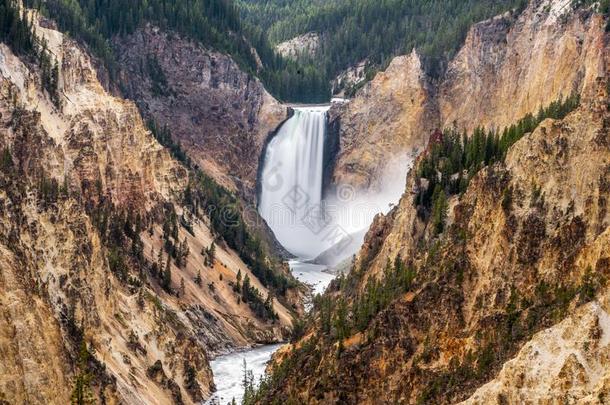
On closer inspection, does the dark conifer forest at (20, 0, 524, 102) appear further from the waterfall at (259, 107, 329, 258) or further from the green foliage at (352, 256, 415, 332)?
the green foliage at (352, 256, 415, 332)

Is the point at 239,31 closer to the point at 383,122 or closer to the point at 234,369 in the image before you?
the point at 383,122

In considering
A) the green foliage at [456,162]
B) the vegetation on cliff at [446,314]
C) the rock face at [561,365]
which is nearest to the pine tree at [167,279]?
the vegetation on cliff at [446,314]

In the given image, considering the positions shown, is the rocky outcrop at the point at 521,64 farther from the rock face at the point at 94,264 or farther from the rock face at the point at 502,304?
the rock face at the point at 94,264

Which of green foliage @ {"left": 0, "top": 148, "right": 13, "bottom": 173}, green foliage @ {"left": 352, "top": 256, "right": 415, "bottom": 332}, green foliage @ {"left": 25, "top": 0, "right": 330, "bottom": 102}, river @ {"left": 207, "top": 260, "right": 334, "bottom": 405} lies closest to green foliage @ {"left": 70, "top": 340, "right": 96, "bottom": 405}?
green foliage @ {"left": 0, "top": 148, "right": 13, "bottom": 173}

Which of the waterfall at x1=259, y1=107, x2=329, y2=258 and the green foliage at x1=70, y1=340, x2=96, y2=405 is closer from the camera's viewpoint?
the green foliage at x1=70, y1=340, x2=96, y2=405

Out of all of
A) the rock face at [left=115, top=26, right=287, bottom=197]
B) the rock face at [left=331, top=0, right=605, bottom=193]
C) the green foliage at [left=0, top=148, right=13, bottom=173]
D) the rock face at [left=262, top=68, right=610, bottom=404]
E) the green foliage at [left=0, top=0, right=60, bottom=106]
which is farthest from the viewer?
the rock face at [left=115, top=26, right=287, bottom=197]

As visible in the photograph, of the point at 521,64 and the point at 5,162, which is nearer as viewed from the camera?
the point at 5,162

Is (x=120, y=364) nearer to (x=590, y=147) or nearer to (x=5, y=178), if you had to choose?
(x=5, y=178)

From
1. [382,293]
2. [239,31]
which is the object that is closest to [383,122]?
[239,31]
